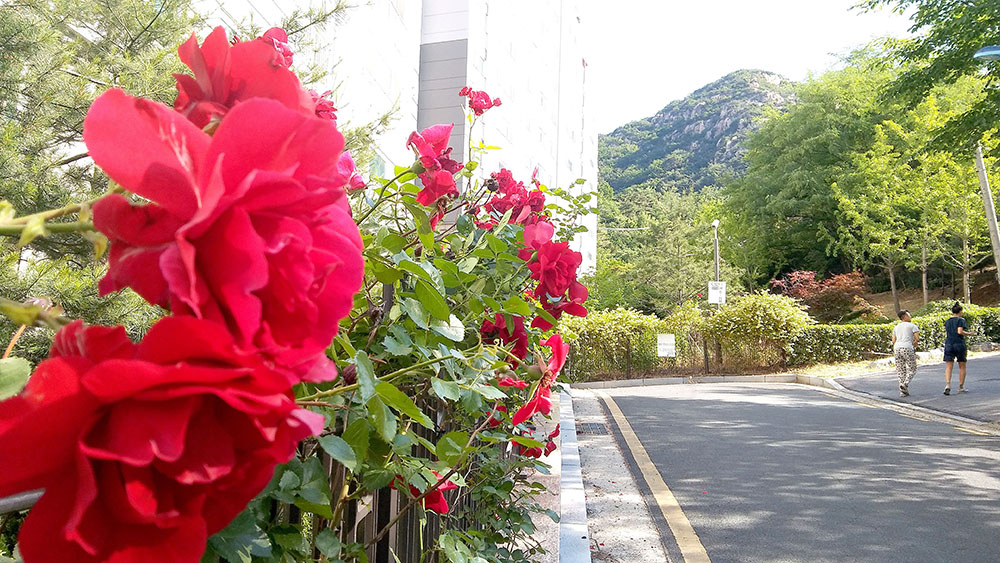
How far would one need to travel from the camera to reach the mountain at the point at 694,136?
3469 inches

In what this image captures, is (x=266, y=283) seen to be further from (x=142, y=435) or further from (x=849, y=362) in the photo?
(x=849, y=362)

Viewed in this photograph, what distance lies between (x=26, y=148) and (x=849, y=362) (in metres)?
20.9

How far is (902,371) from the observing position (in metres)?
12.3

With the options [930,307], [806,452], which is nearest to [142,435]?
[806,452]

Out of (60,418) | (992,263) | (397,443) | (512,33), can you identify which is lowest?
(397,443)

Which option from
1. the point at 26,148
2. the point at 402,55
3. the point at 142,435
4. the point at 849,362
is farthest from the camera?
the point at 849,362

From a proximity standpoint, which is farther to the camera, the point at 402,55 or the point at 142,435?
the point at 402,55

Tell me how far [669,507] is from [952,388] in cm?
1034

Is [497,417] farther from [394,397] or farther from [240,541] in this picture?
[240,541]

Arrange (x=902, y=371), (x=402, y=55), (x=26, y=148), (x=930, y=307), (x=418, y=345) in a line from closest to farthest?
(x=418, y=345) → (x=26, y=148) → (x=902, y=371) → (x=402, y=55) → (x=930, y=307)

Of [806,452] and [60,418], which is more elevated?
[60,418]

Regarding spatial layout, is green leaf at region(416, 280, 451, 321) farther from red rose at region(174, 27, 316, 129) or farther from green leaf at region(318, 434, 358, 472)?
red rose at region(174, 27, 316, 129)

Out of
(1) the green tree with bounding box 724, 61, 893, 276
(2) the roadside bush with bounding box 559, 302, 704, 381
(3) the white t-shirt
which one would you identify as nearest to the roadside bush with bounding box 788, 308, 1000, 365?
(2) the roadside bush with bounding box 559, 302, 704, 381

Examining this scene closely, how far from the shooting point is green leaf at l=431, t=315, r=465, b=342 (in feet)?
3.90
